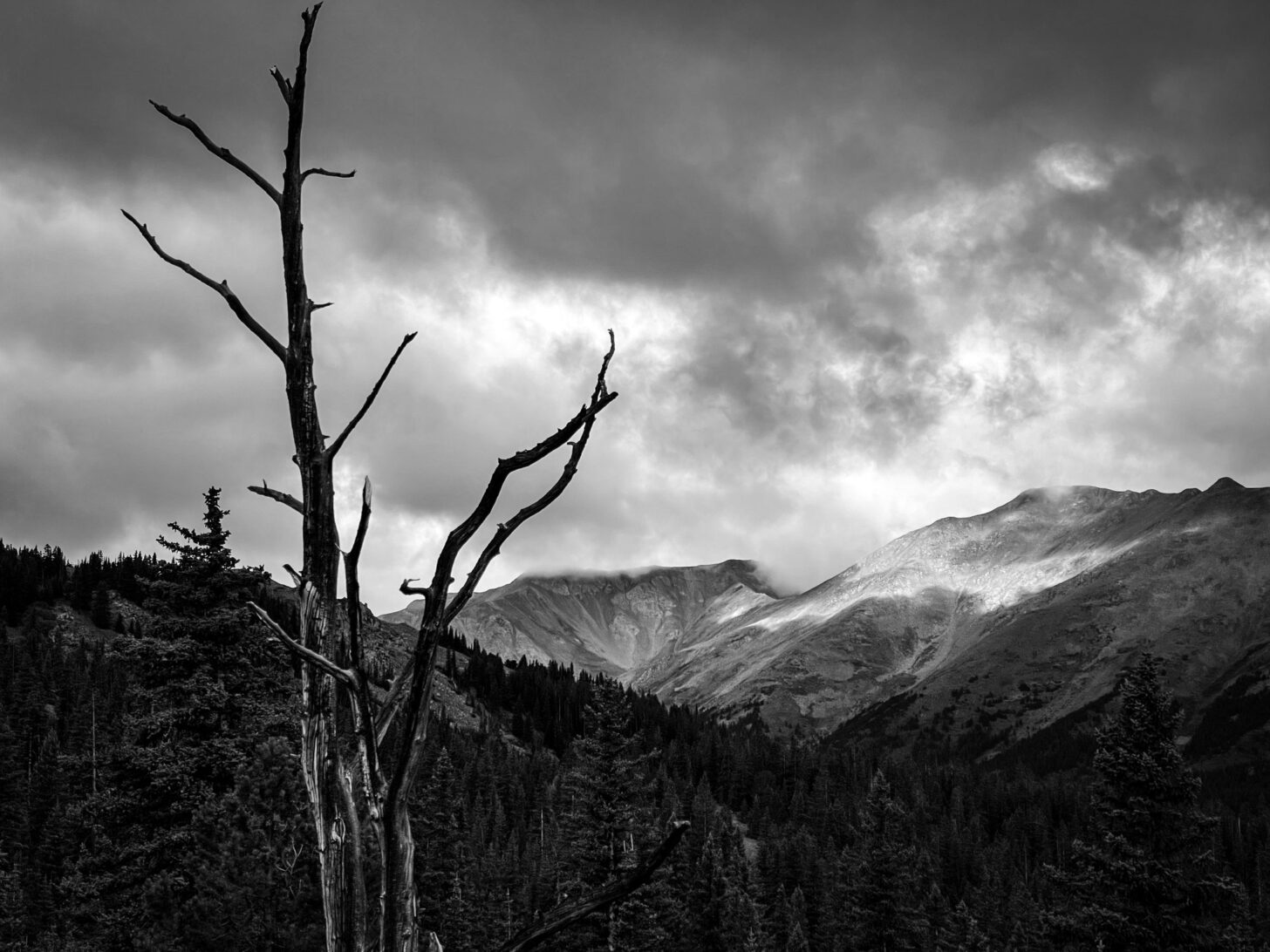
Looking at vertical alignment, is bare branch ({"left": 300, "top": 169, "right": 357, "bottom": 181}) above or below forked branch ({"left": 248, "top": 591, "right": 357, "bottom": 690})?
above

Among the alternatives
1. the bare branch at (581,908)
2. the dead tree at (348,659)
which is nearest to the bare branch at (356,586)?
the dead tree at (348,659)

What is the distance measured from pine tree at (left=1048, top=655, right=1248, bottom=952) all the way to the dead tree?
21737mm

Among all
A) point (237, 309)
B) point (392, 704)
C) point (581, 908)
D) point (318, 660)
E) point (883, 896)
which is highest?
point (237, 309)

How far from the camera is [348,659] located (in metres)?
3.95

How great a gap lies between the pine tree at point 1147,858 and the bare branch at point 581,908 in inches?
849

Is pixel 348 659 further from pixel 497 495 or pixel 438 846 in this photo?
pixel 438 846

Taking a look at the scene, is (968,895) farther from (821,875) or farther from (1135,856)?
(1135,856)

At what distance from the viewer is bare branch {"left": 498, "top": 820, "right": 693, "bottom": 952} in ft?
9.90

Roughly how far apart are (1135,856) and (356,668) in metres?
22.6

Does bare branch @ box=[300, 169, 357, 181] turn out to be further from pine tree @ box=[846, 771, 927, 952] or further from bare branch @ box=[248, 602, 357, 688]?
pine tree @ box=[846, 771, 927, 952]

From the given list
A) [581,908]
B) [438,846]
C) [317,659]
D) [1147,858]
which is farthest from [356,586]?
[438,846]

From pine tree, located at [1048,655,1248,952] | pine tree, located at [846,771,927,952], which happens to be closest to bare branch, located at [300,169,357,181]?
pine tree, located at [1048,655,1248,952]

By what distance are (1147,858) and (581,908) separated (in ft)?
72.7

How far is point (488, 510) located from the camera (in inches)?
150
